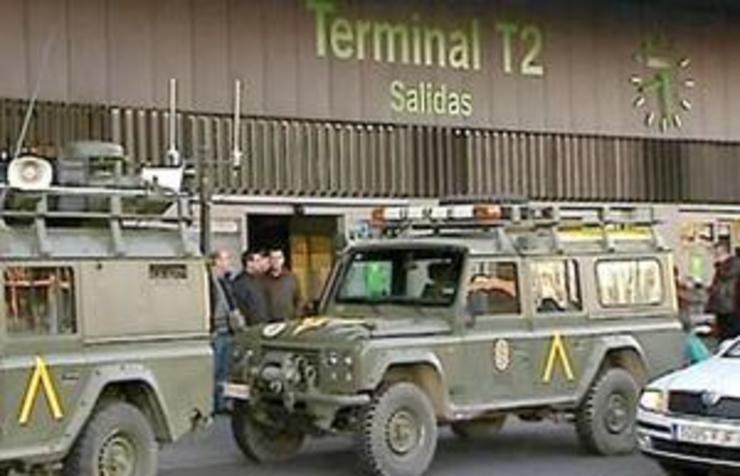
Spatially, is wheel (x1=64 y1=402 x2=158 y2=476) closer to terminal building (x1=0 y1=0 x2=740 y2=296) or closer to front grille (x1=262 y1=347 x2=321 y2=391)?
front grille (x1=262 y1=347 x2=321 y2=391)

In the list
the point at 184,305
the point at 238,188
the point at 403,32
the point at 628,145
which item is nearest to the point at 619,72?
the point at 628,145

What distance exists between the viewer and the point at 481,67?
20750mm

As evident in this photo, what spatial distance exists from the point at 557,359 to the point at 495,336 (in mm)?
754

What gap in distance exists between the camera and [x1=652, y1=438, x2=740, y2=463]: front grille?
388 inches

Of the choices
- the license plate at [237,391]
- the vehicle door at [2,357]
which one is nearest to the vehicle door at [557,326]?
the license plate at [237,391]

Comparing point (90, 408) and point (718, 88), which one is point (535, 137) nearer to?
point (718, 88)

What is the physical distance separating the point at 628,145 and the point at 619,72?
108 cm

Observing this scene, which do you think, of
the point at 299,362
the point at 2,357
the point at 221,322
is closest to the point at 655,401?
the point at 299,362

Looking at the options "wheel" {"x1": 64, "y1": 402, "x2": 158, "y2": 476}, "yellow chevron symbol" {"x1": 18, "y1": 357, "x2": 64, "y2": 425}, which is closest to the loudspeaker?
"yellow chevron symbol" {"x1": 18, "y1": 357, "x2": 64, "y2": 425}

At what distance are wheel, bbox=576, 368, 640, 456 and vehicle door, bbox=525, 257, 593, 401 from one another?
10.0 inches

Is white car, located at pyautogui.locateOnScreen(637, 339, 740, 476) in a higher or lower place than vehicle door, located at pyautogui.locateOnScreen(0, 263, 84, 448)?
lower

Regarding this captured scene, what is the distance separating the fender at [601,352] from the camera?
12609 mm

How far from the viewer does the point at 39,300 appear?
31.0 feet

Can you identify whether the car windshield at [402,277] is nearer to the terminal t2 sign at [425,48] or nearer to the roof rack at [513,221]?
the roof rack at [513,221]
